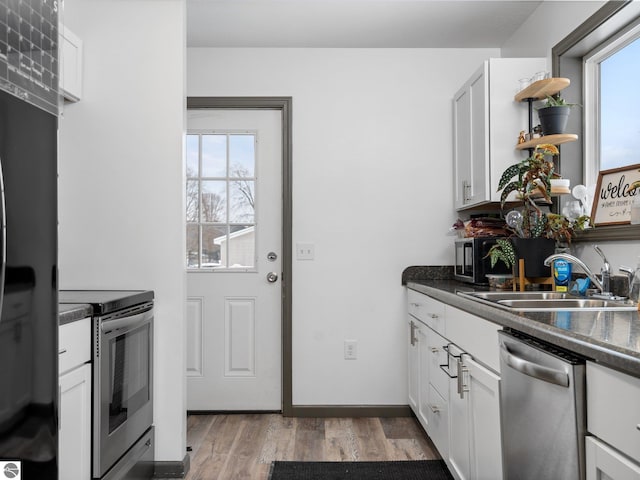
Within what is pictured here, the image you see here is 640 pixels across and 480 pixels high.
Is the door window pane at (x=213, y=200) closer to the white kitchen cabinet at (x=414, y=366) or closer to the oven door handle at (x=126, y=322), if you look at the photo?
the oven door handle at (x=126, y=322)

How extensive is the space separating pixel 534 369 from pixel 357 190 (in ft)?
7.11

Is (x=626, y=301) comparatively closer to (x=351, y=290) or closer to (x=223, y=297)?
(x=351, y=290)

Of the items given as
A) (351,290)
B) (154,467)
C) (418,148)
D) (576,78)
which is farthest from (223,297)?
(576,78)

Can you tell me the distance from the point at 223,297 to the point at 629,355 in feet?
9.01

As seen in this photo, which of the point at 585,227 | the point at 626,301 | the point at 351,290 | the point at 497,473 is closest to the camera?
the point at 497,473

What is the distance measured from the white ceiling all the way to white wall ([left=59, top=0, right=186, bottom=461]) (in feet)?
1.78

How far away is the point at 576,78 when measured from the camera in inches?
103

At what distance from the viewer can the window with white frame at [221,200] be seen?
343 cm

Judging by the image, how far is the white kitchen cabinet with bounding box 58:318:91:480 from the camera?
1729 millimetres

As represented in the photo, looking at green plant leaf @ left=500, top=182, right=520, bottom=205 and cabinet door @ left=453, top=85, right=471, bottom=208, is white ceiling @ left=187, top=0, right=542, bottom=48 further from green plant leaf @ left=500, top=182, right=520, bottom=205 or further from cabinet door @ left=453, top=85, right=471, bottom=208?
green plant leaf @ left=500, top=182, right=520, bottom=205

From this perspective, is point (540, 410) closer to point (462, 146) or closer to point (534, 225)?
point (534, 225)

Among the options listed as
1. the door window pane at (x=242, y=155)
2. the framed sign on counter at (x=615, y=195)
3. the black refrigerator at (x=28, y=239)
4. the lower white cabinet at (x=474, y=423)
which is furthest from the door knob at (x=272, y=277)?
the black refrigerator at (x=28, y=239)

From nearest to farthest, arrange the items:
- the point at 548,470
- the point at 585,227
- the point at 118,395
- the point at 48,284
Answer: the point at 48,284, the point at 548,470, the point at 118,395, the point at 585,227

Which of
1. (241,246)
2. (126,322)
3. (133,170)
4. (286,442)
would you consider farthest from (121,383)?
(241,246)
